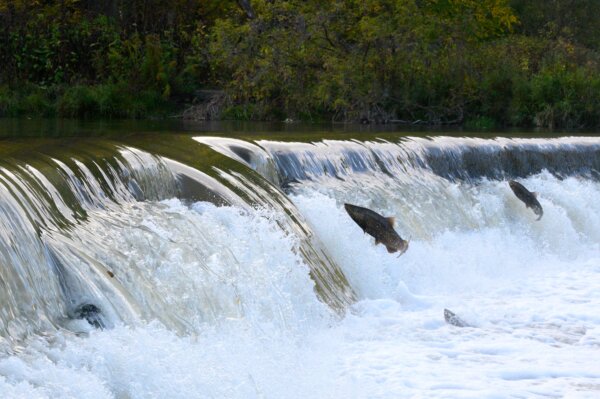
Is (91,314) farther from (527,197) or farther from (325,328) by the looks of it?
(527,197)

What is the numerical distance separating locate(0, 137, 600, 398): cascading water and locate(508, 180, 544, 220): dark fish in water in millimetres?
509

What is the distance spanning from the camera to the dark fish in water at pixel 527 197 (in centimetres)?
1110

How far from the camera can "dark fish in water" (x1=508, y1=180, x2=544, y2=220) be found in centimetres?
1110

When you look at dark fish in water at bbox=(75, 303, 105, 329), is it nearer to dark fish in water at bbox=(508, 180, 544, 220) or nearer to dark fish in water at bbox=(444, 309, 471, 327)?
dark fish in water at bbox=(444, 309, 471, 327)

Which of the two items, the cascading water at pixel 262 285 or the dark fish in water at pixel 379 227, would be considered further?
the dark fish in water at pixel 379 227

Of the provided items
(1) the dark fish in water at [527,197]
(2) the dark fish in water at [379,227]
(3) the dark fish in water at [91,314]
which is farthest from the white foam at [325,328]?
(1) the dark fish in water at [527,197]

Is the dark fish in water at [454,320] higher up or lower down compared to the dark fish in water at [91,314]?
lower down

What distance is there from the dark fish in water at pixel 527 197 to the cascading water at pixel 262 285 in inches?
20.0

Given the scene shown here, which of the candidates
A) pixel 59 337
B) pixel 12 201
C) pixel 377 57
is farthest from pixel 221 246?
pixel 377 57

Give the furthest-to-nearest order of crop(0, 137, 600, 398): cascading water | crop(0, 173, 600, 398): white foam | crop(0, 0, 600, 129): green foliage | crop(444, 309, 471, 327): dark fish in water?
1. crop(0, 0, 600, 129): green foliage
2. crop(444, 309, 471, 327): dark fish in water
3. crop(0, 137, 600, 398): cascading water
4. crop(0, 173, 600, 398): white foam

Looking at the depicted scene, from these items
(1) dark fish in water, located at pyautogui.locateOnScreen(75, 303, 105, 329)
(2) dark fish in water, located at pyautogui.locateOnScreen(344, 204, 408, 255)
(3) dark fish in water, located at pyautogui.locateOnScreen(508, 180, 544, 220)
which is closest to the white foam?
(1) dark fish in water, located at pyautogui.locateOnScreen(75, 303, 105, 329)

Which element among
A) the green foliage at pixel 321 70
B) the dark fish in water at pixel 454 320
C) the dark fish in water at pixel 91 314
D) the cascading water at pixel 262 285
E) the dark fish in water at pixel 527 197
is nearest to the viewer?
the cascading water at pixel 262 285

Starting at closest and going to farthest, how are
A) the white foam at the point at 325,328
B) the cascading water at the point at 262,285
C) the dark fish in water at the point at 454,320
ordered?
the white foam at the point at 325,328
the cascading water at the point at 262,285
the dark fish in water at the point at 454,320

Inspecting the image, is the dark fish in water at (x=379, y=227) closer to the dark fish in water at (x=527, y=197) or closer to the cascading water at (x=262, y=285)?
the cascading water at (x=262, y=285)
